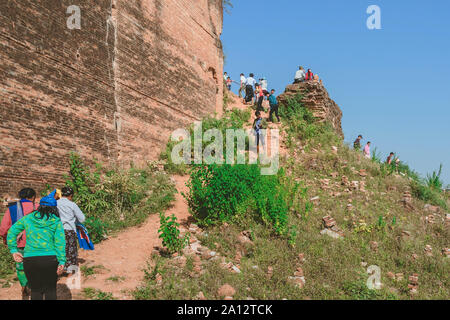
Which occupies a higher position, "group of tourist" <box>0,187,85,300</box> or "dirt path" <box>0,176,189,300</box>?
"group of tourist" <box>0,187,85,300</box>

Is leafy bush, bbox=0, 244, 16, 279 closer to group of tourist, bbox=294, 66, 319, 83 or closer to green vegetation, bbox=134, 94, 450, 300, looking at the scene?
green vegetation, bbox=134, 94, 450, 300

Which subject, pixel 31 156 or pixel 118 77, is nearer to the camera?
pixel 31 156

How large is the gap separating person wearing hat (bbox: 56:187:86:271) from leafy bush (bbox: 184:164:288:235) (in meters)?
2.52

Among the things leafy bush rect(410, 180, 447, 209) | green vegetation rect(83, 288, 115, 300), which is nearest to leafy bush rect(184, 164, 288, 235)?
green vegetation rect(83, 288, 115, 300)

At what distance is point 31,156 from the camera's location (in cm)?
683

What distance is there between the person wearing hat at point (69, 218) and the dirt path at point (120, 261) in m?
0.38

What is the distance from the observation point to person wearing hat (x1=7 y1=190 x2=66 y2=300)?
324cm

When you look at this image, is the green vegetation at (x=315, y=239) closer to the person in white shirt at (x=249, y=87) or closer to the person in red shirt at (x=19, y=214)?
the person in red shirt at (x=19, y=214)

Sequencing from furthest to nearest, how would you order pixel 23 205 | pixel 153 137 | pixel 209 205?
1. pixel 153 137
2. pixel 209 205
3. pixel 23 205

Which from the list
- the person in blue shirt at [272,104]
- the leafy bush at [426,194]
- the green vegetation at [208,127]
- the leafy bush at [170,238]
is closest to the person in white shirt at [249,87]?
the green vegetation at [208,127]

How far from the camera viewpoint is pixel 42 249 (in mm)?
3279

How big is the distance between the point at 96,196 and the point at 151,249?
8.20 ft
